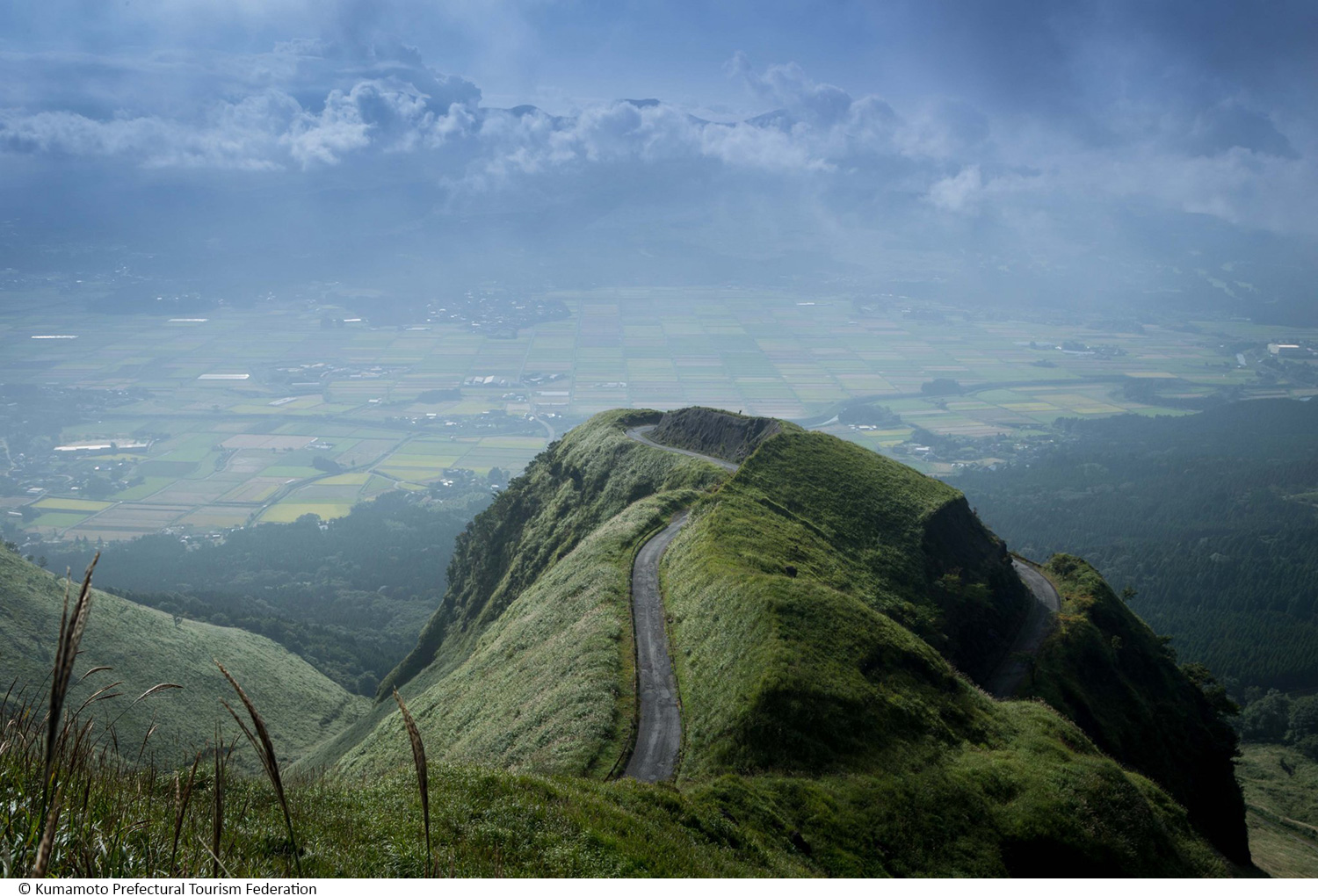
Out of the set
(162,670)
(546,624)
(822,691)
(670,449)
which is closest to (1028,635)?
(822,691)

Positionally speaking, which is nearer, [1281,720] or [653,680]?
[653,680]

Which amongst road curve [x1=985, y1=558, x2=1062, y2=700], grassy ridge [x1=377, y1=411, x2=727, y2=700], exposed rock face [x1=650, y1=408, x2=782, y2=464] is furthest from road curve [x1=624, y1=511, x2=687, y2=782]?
exposed rock face [x1=650, y1=408, x2=782, y2=464]

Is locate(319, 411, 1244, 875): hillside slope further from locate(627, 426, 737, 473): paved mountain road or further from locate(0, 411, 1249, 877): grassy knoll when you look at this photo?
locate(627, 426, 737, 473): paved mountain road

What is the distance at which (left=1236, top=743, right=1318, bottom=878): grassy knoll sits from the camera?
2415 inches

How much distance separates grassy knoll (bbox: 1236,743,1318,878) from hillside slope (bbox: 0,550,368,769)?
88445mm

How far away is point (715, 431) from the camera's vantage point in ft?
299

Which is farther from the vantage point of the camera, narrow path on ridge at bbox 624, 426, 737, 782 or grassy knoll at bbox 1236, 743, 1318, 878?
grassy knoll at bbox 1236, 743, 1318, 878

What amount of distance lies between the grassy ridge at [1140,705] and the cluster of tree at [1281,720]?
76579 mm

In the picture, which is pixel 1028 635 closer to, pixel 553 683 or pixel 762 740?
pixel 762 740

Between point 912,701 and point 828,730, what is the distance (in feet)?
19.8

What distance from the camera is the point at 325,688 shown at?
10138 cm

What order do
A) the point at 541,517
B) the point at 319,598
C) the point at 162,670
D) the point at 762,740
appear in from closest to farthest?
the point at 762,740 → the point at 162,670 → the point at 541,517 → the point at 319,598

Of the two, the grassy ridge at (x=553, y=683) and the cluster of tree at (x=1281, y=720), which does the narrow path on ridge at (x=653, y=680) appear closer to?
the grassy ridge at (x=553, y=683)

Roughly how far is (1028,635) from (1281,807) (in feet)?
206
